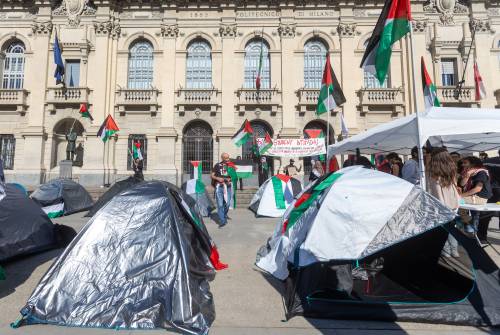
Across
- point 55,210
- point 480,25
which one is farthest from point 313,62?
point 55,210

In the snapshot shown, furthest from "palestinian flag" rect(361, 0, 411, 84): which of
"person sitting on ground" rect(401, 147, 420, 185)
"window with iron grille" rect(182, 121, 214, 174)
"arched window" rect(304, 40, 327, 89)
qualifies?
"window with iron grille" rect(182, 121, 214, 174)

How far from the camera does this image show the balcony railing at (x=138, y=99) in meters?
17.3

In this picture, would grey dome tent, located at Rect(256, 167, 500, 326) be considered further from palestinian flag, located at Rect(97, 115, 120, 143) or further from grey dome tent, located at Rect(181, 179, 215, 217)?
palestinian flag, located at Rect(97, 115, 120, 143)

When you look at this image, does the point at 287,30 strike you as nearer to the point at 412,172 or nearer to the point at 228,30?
the point at 228,30

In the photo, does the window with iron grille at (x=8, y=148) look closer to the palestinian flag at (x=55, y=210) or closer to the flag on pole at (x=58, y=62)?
the flag on pole at (x=58, y=62)

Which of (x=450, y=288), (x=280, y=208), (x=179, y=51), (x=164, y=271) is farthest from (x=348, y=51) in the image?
(x=164, y=271)

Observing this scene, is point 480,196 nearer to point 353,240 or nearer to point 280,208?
point 353,240

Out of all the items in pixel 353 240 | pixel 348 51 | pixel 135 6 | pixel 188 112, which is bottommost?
pixel 353 240

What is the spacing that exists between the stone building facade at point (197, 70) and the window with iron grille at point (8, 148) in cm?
7

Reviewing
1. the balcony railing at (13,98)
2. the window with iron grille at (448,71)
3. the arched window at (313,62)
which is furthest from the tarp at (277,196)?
the balcony railing at (13,98)

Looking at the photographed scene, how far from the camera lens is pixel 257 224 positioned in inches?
336

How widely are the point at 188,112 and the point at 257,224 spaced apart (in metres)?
11.2

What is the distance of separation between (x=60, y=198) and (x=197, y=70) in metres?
11.5

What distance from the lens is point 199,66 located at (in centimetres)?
1819
